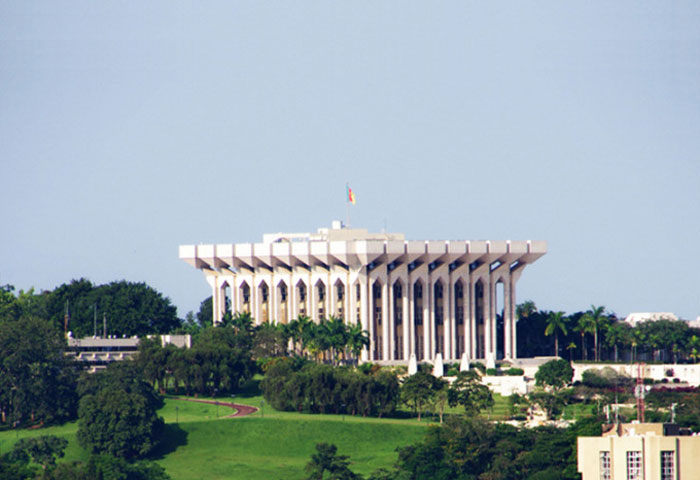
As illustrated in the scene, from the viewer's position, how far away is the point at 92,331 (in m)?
200

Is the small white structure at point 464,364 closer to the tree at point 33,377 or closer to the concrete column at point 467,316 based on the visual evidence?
the concrete column at point 467,316

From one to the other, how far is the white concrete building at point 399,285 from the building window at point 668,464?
10983 centimetres

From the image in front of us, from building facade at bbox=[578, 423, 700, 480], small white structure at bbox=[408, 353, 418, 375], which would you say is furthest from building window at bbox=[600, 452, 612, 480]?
small white structure at bbox=[408, 353, 418, 375]

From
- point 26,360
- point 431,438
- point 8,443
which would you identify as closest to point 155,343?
point 26,360

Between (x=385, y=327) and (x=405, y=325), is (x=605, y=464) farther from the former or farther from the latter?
(x=405, y=325)

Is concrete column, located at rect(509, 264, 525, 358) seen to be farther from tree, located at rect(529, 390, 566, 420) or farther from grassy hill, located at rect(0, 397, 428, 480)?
grassy hill, located at rect(0, 397, 428, 480)

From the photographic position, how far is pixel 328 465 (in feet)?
401

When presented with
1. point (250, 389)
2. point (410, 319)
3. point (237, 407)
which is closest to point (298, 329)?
point (410, 319)

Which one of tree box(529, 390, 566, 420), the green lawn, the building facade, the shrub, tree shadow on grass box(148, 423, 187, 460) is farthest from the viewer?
the shrub

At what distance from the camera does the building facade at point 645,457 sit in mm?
76250

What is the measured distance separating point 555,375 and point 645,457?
85896 mm

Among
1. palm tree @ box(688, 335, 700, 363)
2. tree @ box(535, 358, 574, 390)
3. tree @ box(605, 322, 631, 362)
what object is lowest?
tree @ box(535, 358, 574, 390)

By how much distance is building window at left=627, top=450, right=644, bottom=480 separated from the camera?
7631cm

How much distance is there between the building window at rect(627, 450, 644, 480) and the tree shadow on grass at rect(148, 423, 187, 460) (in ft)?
219
